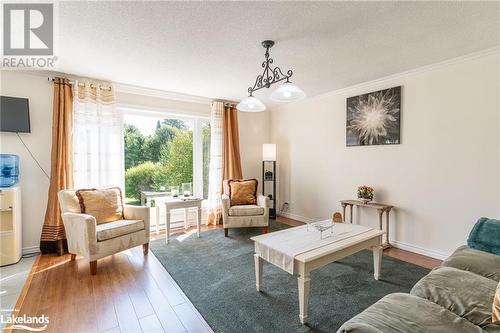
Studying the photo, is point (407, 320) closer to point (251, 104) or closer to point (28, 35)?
point (251, 104)

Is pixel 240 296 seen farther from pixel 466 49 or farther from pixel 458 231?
pixel 466 49

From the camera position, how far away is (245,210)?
377cm

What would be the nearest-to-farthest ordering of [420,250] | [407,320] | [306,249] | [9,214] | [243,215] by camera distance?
[407,320] → [306,249] → [9,214] → [420,250] → [243,215]

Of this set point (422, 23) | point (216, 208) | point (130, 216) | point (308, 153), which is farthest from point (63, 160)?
point (422, 23)

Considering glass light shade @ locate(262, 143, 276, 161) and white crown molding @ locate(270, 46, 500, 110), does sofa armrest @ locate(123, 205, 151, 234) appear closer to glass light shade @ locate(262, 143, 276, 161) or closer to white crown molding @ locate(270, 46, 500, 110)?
glass light shade @ locate(262, 143, 276, 161)

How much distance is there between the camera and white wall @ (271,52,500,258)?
2.58 m

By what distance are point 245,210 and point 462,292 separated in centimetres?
271

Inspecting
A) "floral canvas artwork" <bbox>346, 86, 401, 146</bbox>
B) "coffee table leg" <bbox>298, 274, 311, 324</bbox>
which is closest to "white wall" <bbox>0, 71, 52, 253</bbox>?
"coffee table leg" <bbox>298, 274, 311, 324</bbox>

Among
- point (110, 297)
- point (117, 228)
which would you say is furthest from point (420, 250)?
point (117, 228)

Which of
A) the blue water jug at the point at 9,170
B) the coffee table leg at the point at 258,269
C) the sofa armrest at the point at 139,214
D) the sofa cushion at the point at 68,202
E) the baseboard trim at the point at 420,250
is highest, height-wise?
the blue water jug at the point at 9,170

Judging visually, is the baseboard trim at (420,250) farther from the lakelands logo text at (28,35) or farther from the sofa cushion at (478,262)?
the lakelands logo text at (28,35)

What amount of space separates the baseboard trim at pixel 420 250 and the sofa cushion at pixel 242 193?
7.03 feet

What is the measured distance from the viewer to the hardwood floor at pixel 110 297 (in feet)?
5.92

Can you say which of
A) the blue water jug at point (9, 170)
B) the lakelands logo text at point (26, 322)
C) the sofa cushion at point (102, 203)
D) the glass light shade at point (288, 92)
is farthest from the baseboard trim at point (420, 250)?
the blue water jug at point (9, 170)
